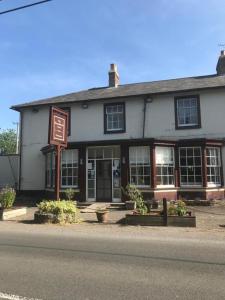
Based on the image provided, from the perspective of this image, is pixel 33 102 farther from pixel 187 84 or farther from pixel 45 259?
pixel 45 259

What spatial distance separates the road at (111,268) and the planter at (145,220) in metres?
2.73

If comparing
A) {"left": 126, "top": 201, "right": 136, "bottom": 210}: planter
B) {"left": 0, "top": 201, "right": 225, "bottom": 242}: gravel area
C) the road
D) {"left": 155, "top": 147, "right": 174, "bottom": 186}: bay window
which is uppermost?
{"left": 155, "top": 147, "right": 174, "bottom": 186}: bay window

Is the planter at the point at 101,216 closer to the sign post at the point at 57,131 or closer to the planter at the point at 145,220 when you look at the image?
the planter at the point at 145,220

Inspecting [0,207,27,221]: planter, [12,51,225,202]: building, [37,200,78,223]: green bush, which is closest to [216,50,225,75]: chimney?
[12,51,225,202]: building

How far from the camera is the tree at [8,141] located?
82.2 metres

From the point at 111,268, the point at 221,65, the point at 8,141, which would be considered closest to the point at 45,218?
the point at 111,268

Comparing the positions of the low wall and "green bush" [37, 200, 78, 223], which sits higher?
the low wall

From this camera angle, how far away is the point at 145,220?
13.7 m

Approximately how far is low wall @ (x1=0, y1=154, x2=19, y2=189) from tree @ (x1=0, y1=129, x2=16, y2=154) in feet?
180

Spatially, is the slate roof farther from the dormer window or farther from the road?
the road

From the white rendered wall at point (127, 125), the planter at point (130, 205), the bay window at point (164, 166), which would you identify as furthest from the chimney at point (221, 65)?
the planter at point (130, 205)

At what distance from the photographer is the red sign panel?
52.6 feet

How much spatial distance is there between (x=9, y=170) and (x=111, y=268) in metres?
21.7

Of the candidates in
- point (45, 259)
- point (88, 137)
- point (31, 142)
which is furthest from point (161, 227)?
point (31, 142)
